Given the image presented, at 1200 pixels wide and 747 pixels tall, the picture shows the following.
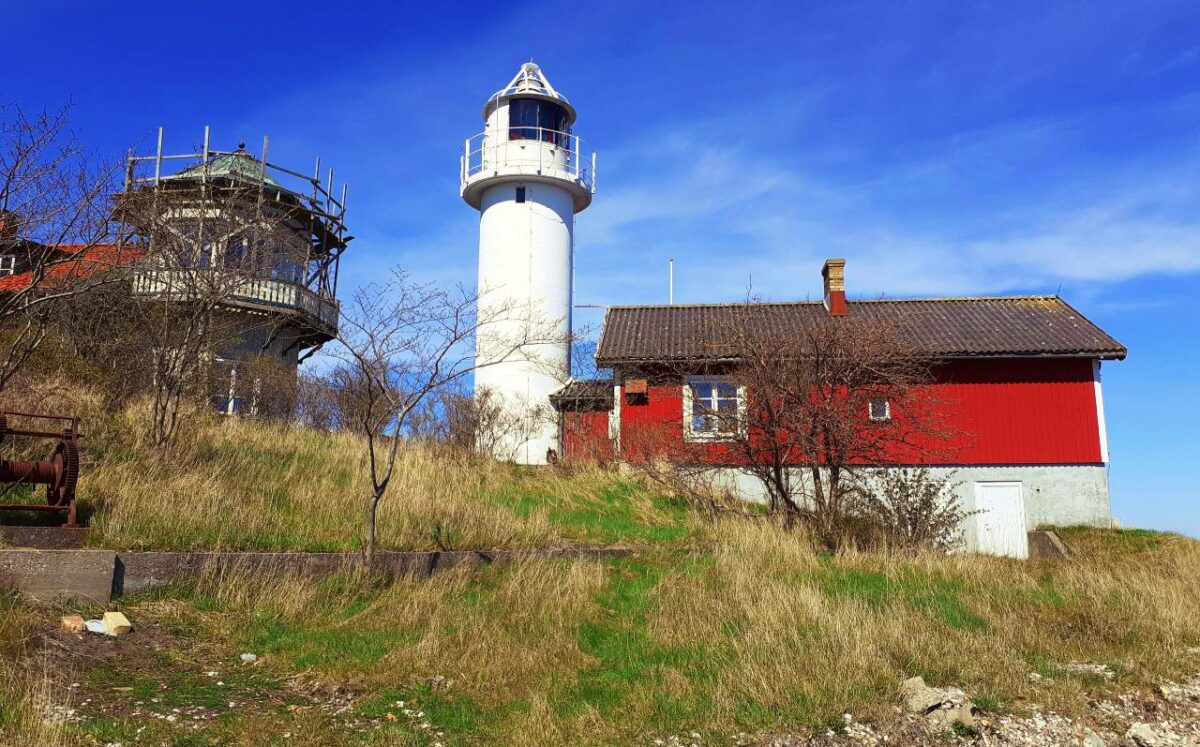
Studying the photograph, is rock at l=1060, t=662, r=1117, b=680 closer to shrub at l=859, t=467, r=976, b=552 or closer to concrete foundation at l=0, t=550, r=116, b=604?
shrub at l=859, t=467, r=976, b=552

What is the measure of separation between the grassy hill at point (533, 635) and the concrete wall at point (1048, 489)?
645 centimetres

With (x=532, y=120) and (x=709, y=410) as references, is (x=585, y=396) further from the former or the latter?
(x=532, y=120)

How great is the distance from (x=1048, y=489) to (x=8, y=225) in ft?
61.8

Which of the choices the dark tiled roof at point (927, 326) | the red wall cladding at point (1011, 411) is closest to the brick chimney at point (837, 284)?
the dark tiled roof at point (927, 326)

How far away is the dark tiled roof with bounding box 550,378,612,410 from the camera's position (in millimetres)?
21406

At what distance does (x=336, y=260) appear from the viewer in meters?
A: 24.7

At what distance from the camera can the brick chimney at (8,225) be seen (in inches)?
334

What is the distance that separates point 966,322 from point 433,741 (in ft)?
59.8

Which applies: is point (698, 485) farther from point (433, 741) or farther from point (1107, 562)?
point (433, 741)

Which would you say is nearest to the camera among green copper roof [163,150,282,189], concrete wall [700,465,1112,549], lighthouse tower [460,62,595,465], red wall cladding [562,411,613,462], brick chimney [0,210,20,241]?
brick chimney [0,210,20,241]

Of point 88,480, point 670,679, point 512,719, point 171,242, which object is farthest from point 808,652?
point 171,242

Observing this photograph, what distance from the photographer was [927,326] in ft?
64.8

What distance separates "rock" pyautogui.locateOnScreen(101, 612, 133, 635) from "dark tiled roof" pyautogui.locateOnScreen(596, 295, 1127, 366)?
12334 millimetres

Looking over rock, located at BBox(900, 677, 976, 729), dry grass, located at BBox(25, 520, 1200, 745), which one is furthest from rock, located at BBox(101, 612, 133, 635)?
rock, located at BBox(900, 677, 976, 729)
